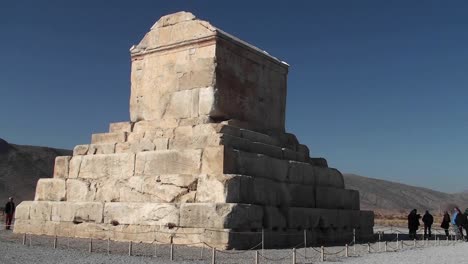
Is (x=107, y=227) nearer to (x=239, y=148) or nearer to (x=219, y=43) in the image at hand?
(x=239, y=148)

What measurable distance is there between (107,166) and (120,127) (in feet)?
4.82

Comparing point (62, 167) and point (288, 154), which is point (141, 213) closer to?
point (62, 167)

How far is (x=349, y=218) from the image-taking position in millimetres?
14031

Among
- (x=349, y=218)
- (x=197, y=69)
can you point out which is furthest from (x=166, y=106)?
(x=349, y=218)

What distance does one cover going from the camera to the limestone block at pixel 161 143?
11.8m

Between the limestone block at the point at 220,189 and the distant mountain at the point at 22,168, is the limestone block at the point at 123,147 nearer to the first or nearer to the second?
the limestone block at the point at 220,189

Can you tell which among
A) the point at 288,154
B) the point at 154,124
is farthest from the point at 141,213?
the point at 288,154

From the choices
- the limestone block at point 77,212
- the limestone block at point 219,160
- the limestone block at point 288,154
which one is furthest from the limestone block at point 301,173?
the limestone block at point 77,212

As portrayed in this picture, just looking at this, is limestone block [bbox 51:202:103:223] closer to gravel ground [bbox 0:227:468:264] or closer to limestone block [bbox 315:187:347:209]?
gravel ground [bbox 0:227:468:264]

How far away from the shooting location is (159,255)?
8930 millimetres

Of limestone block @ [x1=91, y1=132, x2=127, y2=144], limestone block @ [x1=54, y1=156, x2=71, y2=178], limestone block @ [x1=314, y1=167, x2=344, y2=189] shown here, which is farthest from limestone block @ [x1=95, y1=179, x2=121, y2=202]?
limestone block @ [x1=314, y1=167, x2=344, y2=189]

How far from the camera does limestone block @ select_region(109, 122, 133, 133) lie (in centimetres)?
1332

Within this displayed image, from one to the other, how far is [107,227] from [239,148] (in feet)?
10.6

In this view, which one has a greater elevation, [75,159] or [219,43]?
[219,43]
